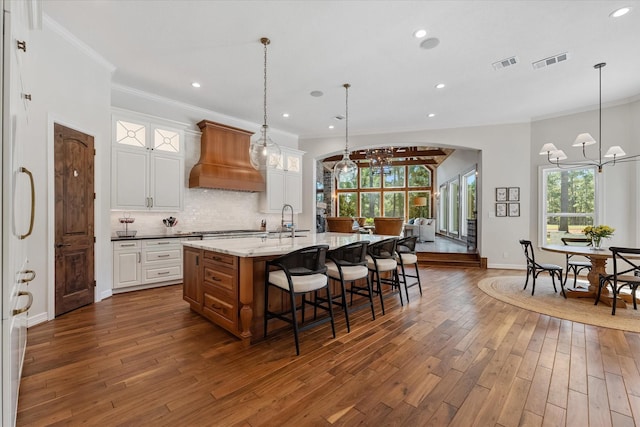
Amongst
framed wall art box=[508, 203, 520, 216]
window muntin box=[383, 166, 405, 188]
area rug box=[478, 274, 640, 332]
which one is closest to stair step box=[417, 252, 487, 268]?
framed wall art box=[508, 203, 520, 216]

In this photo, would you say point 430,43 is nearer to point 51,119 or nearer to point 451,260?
point 51,119

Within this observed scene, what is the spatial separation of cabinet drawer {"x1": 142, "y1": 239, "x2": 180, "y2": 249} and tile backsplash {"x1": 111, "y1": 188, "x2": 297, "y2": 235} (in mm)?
550

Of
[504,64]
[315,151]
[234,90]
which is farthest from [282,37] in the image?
[315,151]

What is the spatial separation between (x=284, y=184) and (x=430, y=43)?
4364mm

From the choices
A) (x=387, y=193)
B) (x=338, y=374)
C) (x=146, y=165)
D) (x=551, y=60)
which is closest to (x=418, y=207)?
(x=387, y=193)

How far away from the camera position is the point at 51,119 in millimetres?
3227

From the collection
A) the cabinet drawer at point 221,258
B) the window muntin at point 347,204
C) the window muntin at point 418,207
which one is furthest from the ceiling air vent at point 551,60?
the window muntin at point 347,204

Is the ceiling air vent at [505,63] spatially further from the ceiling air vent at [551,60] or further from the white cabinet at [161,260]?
the white cabinet at [161,260]

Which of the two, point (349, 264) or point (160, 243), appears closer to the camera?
point (349, 264)

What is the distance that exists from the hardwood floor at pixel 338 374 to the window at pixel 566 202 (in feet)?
12.5

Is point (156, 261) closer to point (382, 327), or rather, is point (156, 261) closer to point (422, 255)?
point (382, 327)

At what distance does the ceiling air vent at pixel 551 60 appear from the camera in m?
3.79

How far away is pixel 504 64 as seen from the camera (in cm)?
400

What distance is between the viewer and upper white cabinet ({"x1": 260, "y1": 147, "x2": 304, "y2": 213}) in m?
6.65
